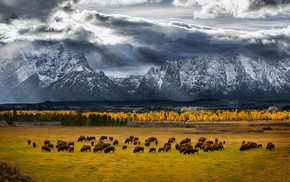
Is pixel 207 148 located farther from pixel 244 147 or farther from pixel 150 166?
pixel 150 166

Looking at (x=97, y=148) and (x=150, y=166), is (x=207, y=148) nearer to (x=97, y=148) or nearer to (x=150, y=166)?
(x=97, y=148)

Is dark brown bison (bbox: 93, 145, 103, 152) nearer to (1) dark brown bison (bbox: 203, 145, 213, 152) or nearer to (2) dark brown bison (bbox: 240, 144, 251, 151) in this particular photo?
(1) dark brown bison (bbox: 203, 145, 213, 152)

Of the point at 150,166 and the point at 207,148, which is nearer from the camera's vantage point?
the point at 150,166

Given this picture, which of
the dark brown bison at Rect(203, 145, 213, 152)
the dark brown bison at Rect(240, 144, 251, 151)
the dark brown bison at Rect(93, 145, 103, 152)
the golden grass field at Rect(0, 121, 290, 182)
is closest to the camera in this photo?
the golden grass field at Rect(0, 121, 290, 182)

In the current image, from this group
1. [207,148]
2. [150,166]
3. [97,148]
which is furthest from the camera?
[207,148]

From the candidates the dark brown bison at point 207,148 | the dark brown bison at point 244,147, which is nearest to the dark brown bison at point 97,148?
the dark brown bison at point 207,148

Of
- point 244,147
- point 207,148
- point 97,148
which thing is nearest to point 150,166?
point 97,148

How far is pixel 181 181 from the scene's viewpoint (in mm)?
39219

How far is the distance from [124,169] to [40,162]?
1187 centimetres

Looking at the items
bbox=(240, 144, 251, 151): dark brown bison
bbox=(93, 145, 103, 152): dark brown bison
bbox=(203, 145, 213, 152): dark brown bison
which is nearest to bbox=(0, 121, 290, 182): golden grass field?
bbox=(93, 145, 103, 152): dark brown bison

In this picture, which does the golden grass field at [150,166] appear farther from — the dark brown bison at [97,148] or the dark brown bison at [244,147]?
the dark brown bison at [244,147]

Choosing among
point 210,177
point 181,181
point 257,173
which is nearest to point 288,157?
point 257,173

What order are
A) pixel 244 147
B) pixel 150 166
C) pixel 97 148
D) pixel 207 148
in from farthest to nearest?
pixel 244 147
pixel 207 148
pixel 97 148
pixel 150 166

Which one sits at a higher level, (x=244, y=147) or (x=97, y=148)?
(x=244, y=147)
